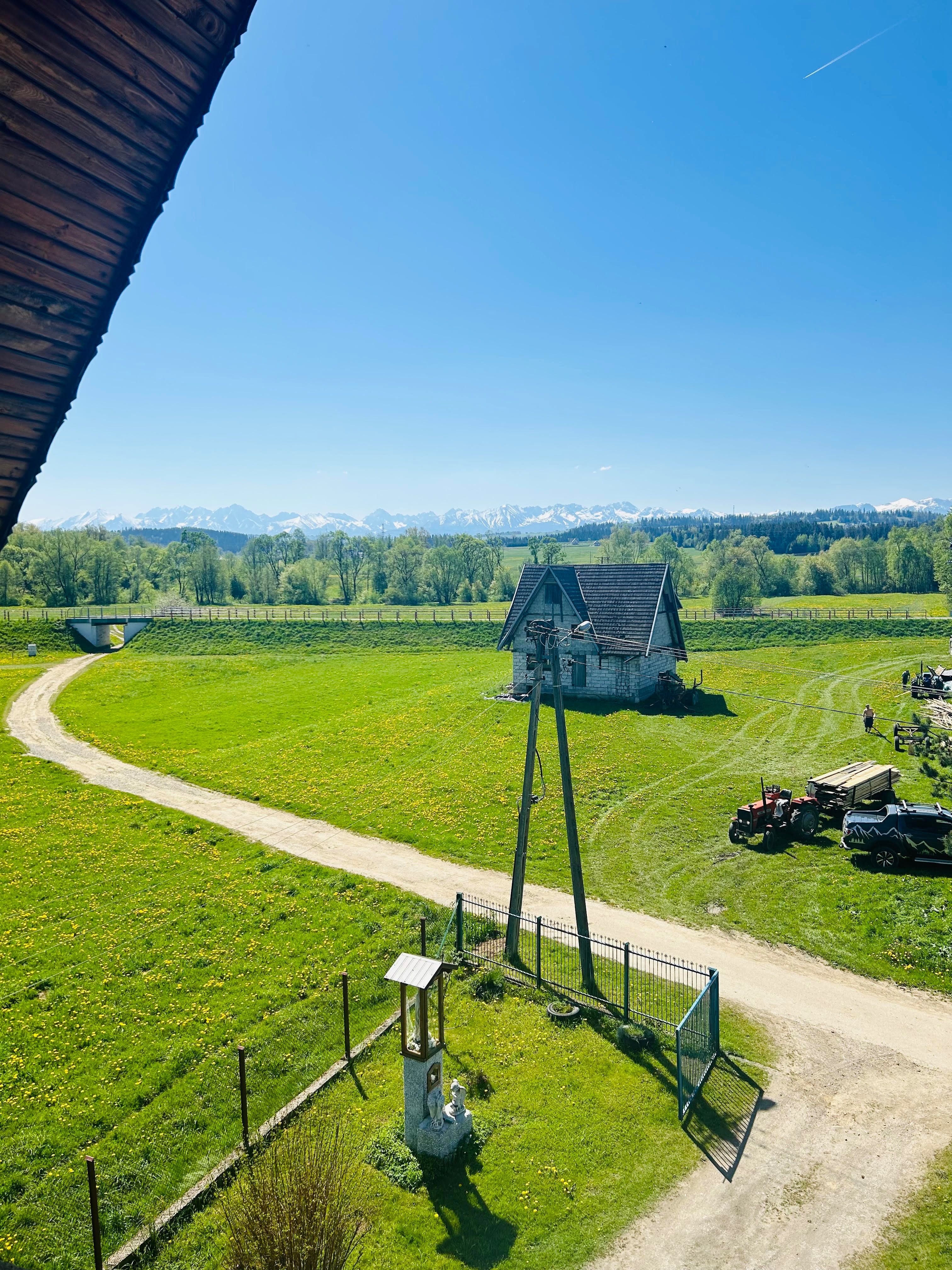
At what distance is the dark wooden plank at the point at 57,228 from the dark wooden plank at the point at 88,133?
355mm

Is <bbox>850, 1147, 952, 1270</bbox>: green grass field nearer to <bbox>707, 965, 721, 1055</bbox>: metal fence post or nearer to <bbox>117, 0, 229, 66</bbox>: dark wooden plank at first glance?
<bbox>707, 965, 721, 1055</bbox>: metal fence post

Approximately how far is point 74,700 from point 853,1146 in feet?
158

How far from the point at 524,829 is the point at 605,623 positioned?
2744 cm

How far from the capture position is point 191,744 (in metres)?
36.2

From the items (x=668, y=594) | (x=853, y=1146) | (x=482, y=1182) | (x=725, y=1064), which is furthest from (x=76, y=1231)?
(x=668, y=594)

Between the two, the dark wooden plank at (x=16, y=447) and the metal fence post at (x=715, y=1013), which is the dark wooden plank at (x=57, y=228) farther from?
the metal fence post at (x=715, y=1013)

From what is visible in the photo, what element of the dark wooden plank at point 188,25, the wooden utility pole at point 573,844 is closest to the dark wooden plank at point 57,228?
the dark wooden plank at point 188,25

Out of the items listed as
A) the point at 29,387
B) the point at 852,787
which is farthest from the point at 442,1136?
the point at 852,787

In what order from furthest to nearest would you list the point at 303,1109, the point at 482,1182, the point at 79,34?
the point at 303,1109 < the point at 482,1182 < the point at 79,34

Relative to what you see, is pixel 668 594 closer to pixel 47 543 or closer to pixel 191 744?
pixel 191 744

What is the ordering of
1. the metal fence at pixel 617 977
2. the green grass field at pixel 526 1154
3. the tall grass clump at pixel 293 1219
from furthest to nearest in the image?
the metal fence at pixel 617 977
the green grass field at pixel 526 1154
the tall grass clump at pixel 293 1219

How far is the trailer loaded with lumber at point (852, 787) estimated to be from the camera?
24.2m

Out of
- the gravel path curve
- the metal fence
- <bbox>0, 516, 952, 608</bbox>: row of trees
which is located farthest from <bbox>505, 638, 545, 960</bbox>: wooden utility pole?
<bbox>0, 516, 952, 608</bbox>: row of trees

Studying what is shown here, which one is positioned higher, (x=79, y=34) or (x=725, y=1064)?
(x=79, y=34)
